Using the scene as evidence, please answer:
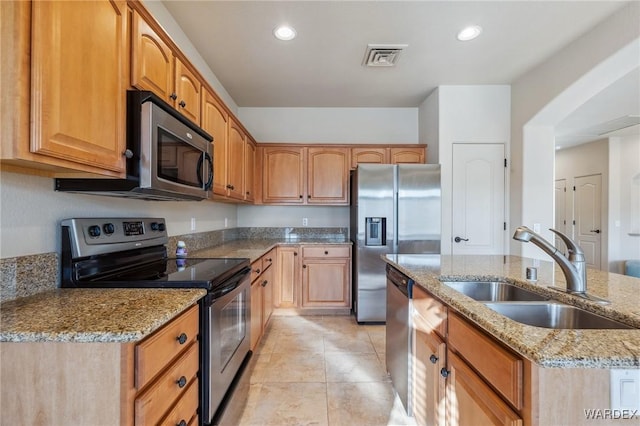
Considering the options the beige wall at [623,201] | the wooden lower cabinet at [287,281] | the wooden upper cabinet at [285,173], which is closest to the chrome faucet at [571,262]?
the wooden lower cabinet at [287,281]

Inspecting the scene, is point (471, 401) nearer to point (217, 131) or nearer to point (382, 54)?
point (217, 131)

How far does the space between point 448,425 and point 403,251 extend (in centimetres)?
212

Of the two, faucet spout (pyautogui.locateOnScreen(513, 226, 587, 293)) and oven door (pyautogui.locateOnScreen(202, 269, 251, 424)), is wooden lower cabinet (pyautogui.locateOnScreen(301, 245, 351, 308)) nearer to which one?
oven door (pyautogui.locateOnScreen(202, 269, 251, 424))

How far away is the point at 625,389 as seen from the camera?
2.31 ft

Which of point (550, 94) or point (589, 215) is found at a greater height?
point (550, 94)

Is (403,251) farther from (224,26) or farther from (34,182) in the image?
(34,182)

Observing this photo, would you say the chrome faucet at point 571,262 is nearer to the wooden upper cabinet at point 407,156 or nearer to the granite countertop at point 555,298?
the granite countertop at point 555,298

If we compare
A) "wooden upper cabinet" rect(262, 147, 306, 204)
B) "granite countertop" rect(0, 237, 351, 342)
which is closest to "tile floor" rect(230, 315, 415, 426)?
"granite countertop" rect(0, 237, 351, 342)

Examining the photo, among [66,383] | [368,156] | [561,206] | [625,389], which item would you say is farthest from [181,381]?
[561,206]

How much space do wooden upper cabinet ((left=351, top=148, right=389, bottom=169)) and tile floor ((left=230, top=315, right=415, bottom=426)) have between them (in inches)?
79.5

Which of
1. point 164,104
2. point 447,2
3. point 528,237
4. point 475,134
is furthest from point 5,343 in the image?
point 475,134

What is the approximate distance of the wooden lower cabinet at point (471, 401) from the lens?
2.77 ft

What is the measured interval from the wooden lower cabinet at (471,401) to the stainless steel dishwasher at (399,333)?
1.59ft

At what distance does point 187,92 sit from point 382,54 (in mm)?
1767
